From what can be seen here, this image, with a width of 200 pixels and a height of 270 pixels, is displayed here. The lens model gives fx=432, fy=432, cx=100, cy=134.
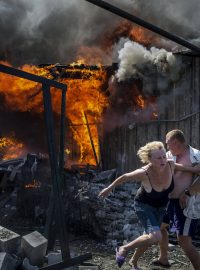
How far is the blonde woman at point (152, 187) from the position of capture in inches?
252

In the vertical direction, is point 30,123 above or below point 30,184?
above

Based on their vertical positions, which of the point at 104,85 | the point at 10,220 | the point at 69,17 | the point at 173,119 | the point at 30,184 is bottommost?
the point at 10,220

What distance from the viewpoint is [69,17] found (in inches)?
687

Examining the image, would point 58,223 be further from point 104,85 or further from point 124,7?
point 124,7

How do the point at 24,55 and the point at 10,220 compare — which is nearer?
the point at 10,220

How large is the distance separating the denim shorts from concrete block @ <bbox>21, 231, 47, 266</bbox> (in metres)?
1.65

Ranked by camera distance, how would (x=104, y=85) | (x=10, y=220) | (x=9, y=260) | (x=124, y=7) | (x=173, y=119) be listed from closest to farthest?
(x=9, y=260)
(x=10, y=220)
(x=173, y=119)
(x=104, y=85)
(x=124, y=7)

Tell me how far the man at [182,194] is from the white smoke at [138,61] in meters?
5.59

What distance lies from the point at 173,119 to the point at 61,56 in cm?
689

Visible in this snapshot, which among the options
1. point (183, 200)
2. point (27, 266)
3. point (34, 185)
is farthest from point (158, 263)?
point (34, 185)

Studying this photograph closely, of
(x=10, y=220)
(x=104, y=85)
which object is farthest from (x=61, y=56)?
(x=10, y=220)

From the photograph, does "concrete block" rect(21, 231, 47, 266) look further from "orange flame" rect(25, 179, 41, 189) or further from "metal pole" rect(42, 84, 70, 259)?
"orange flame" rect(25, 179, 41, 189)

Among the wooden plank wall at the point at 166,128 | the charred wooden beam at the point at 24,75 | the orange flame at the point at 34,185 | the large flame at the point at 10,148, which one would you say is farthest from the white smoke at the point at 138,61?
the large flame at the point at 10,148

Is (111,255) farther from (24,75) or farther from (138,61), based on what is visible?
(138,61)
